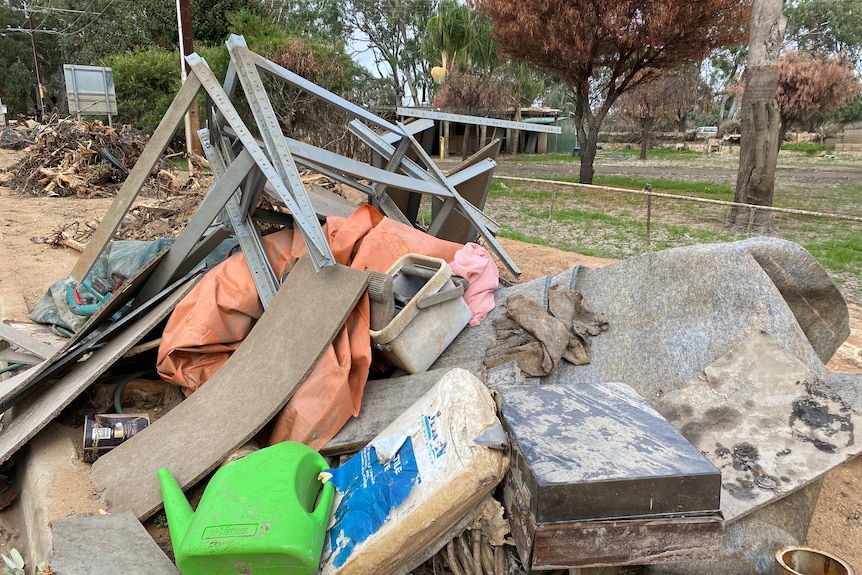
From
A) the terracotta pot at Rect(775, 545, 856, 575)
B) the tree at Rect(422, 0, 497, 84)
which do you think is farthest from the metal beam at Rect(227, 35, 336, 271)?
the tree at Rect(422, 0, 497, 84)

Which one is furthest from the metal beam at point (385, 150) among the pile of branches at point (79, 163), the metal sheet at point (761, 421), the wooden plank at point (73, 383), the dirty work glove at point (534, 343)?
the pile of branches at point (79, 163)

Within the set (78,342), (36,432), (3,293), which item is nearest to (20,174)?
(3,293)

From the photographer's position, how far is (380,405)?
3047 millimetres

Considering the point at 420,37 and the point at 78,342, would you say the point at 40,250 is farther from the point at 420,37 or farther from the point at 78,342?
the point at 420,37

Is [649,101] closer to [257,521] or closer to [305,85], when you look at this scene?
[305,85]

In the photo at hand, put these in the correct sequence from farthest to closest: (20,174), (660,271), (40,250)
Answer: (20,174) → (40,250) → (660,271)

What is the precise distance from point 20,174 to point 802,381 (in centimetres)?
1501

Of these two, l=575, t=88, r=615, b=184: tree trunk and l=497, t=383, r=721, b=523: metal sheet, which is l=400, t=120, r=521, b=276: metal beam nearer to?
l=497, t=383, r=721, b=523: metal sheet

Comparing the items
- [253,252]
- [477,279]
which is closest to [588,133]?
[477,279]

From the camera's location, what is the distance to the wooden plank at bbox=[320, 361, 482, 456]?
284cm

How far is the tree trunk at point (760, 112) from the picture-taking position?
32.1 feet

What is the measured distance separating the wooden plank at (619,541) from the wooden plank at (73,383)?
2.42 m

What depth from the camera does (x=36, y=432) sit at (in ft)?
9.60

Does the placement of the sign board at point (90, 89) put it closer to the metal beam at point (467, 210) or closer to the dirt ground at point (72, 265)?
the dirt ground at point (72, 265)
